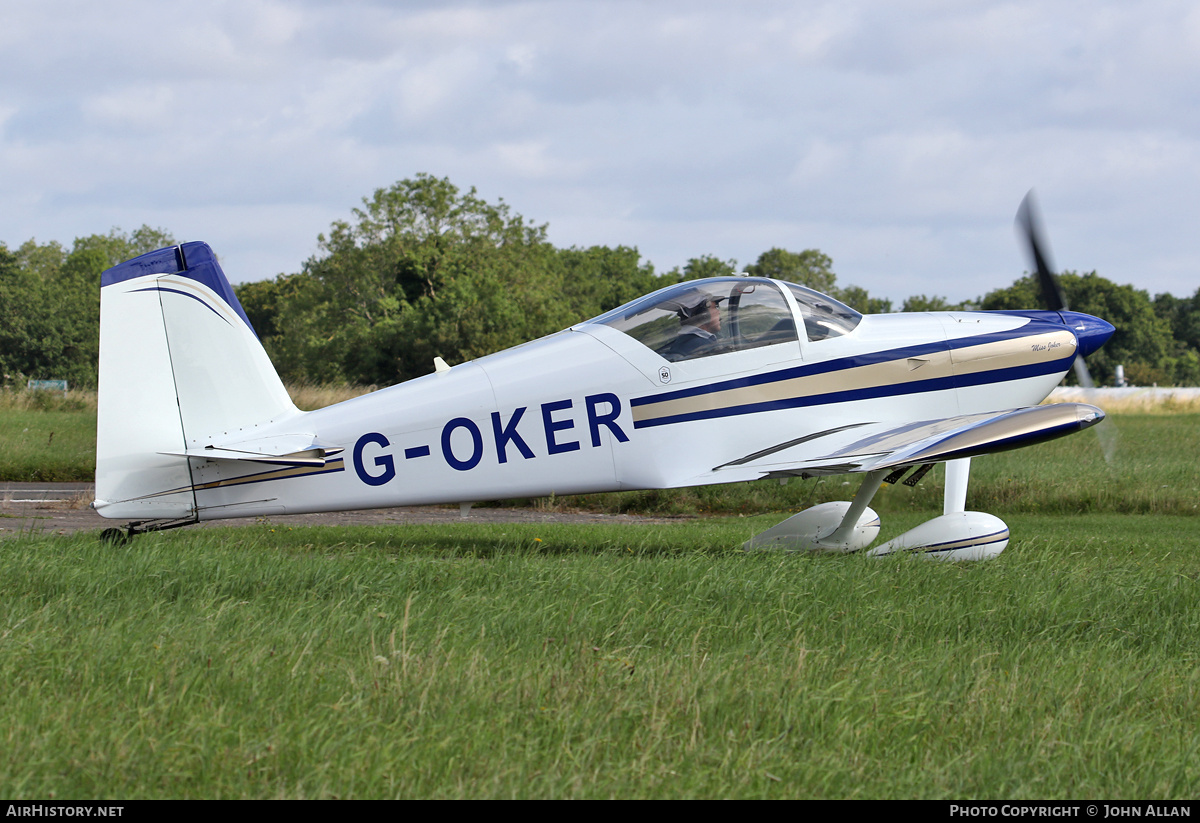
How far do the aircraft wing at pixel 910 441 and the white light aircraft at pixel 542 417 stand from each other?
2 centimetres

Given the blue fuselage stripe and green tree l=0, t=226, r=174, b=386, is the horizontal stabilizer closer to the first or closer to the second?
the blue fuselage stripe

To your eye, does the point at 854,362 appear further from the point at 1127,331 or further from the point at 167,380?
the point at 1127,331

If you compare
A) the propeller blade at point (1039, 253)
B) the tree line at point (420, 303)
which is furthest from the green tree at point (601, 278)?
the propeller blade at point (1039, 253)

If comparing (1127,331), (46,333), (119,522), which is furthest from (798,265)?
(119,522)

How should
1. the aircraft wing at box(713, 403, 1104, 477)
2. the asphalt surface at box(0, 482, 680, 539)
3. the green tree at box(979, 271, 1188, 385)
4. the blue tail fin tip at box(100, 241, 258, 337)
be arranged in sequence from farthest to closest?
1. the green tree at box(979, 271, 1188, 385)
2. the asphalt surface at box(0, 482, 680, 539)
3. the blue tail fin tip at box(100, 241, 258, 337)
4. the aircraft wing at box(713, 403, 1104, 477)

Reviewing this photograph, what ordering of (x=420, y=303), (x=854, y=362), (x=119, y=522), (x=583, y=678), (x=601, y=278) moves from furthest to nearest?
(x=601, y=278)
(x=420, y=303)
(x=119, y=522)
(x=854, y=362)
(x=583, y=678)

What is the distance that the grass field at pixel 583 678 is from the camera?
304cm

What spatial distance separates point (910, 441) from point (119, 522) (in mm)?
8647

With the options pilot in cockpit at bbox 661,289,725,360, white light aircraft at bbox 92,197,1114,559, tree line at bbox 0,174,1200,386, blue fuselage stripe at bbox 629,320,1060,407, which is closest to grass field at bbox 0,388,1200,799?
white light aircraft at bbox 92,197,1114,559

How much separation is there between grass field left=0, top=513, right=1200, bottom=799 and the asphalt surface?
3.98 metres

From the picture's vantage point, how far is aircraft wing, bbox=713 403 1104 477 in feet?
22.1

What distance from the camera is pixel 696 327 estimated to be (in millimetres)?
7594

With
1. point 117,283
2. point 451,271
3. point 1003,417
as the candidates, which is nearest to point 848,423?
point 1003,417

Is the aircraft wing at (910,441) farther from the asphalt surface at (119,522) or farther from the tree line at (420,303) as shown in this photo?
the tree line at (420,303)
